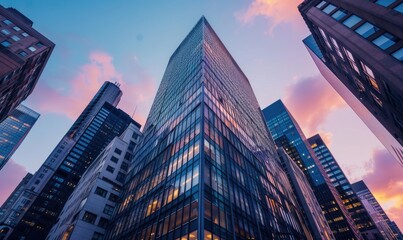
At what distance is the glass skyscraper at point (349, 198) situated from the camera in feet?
406

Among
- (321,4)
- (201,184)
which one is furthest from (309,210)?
(201,184)

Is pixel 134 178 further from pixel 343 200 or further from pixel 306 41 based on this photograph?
pixel 343 200

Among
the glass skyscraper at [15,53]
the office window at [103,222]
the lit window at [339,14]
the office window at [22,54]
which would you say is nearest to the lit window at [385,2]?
the lit window at [339,14]

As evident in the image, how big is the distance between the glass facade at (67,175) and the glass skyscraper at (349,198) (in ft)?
531

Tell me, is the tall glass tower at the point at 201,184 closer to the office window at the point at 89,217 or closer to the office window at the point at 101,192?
the office window at the point at 89,217

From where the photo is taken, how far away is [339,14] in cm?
3030

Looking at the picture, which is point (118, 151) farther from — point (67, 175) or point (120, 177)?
point (67, 175)

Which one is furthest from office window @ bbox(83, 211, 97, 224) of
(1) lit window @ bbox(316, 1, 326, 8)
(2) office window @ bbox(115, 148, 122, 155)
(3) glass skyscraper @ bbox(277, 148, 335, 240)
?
(3) glass skyscraper @ bbox(277, 148, 335, 240)

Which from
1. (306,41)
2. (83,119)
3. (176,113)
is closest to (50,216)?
(83,119)

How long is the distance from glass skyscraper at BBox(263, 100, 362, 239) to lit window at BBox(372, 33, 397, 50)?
12258cm

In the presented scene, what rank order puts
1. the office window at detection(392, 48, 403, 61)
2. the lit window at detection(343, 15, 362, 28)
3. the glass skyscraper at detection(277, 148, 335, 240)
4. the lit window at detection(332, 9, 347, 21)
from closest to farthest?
the office window at detection(392, 48, 403, 61)
the lit window at detection(343, 15, 362, 28)
the lit window at detection(332, 9, 347, 21)
the glass skyscraper at detection(277, 148, 335, 240)

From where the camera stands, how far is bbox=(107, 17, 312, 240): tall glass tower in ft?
74.6

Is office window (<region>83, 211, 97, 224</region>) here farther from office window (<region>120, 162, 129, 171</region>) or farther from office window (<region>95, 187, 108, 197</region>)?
office window (<region>120, 162, 129, 171</region>)

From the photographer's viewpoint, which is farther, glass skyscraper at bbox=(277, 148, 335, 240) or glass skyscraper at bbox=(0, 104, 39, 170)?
glass skyscraper at bbox=(0, 104, 39, 170)
